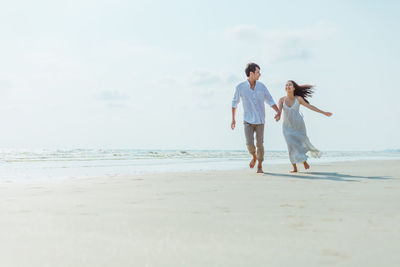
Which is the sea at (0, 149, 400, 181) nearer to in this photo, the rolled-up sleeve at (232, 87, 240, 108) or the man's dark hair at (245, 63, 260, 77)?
the rolled-up sleeve at (232, 87, 240, 108)

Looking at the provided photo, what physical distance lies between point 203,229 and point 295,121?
18.2 ft

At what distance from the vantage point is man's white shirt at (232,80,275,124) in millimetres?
7195

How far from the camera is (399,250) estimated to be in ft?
5.82

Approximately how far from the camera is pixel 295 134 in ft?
24.5

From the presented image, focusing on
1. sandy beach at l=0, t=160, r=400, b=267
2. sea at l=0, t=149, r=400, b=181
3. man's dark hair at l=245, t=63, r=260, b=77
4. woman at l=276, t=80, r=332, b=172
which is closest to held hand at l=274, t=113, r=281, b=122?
woman at l=276, t=80, r=332, b=172

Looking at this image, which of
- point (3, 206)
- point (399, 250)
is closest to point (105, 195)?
point (3, 206)

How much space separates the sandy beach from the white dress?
11.4 ft

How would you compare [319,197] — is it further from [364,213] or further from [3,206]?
[3,206]

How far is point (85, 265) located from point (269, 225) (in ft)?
3.85

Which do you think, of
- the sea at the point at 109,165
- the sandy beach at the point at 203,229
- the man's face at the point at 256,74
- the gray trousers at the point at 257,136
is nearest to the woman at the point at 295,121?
the gray trousers at the point at 257,136

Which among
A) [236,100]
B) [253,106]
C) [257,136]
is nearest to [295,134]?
[257,136]

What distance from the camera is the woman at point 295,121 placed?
740 centimetres

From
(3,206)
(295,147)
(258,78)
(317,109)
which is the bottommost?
(3,206)

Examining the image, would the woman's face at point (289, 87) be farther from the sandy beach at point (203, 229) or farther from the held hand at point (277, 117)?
the sandy beach at point (203, 229)
